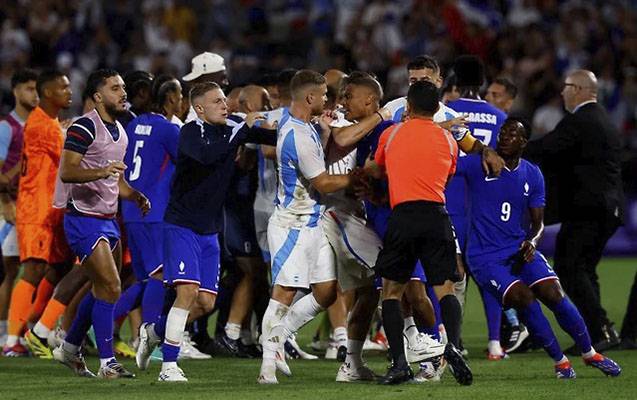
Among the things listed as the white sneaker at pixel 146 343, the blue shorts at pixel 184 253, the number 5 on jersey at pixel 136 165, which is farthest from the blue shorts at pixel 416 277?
the number 5 on jersey at pixel 136 165

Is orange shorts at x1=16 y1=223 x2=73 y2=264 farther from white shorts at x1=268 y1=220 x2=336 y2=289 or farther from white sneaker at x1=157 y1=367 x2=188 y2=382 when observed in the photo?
white shorts at x1=268 y1=220 x2=336 y2=289

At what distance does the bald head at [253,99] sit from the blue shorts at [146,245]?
1391 millimetres

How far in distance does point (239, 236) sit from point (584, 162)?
126 inches

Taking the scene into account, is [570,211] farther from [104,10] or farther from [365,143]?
[104,10]

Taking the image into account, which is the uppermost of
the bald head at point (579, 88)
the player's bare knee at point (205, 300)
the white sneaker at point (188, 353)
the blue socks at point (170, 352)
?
the bald head at point (579, 88)

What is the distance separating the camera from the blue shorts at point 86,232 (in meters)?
10.2

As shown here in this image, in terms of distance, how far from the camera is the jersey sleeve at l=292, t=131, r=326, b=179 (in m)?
9.58

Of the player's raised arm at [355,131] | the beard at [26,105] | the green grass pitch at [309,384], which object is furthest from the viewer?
the beard at [26,105]

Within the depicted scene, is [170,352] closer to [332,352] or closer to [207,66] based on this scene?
[332,352]

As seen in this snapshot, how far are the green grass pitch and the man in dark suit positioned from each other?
86 centimetres

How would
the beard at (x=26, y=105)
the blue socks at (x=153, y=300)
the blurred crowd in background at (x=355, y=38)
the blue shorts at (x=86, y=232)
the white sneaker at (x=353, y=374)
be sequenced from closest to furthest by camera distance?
the white sneaker at (x=353, y=374) → the blue shorts at (x=86, y=232) → the blue socks at (x=153, y=300) → the beard at (x=26, y=105) → the blurred crowd in background at (x=355, y=38)

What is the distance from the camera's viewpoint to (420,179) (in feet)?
30.8

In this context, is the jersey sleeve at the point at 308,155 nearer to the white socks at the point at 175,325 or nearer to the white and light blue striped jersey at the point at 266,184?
the white socks at the point at 175,325

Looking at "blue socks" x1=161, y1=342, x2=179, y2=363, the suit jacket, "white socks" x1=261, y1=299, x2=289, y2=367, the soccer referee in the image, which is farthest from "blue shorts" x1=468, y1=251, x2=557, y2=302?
"blue socks" x1=161, y1=342, x2=179, y2=363
